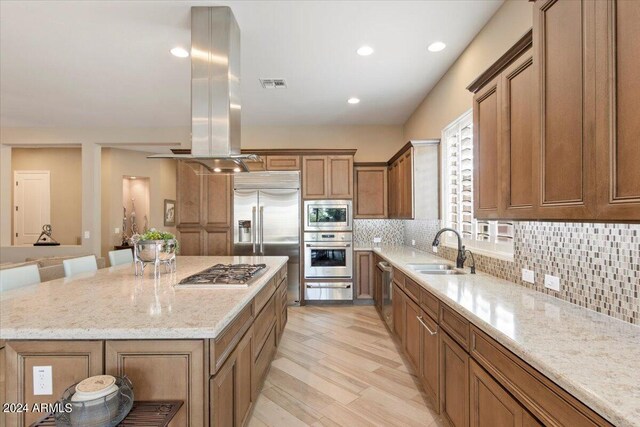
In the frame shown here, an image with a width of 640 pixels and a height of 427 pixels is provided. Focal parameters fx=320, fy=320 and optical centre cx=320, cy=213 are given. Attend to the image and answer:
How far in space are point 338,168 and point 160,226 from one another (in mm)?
5025

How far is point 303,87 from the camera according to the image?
3943 millimetres

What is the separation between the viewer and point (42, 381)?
1.36m

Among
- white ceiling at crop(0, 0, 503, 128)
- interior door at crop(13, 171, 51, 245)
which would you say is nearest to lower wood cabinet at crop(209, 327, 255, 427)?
white ceiling at crop(0, 0, 503, 128)

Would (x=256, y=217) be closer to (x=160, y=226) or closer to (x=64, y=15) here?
(x=64, y=15)

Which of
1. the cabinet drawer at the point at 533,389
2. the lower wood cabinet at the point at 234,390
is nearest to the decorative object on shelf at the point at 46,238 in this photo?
the lower wood cabinet at the point at 234,390

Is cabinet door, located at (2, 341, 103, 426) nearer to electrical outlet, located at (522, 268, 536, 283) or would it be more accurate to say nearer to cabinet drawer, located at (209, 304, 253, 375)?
cabinet drawer, located at (209, 304, 253, 375)

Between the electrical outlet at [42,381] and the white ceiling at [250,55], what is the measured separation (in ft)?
8.02

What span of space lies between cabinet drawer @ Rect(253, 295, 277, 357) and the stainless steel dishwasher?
1307 mm

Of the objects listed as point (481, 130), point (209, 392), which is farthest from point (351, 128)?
point (209, 392)

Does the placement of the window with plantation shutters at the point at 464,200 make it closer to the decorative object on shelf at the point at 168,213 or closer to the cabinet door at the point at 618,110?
the cabinet door at the point at 618,110

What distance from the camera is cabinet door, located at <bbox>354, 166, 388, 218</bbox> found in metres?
5.18

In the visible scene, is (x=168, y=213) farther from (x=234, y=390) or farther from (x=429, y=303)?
(x=429, y=303)

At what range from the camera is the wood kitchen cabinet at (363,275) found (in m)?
4.98

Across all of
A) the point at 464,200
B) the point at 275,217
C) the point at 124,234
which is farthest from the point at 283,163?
the point at 124,234
